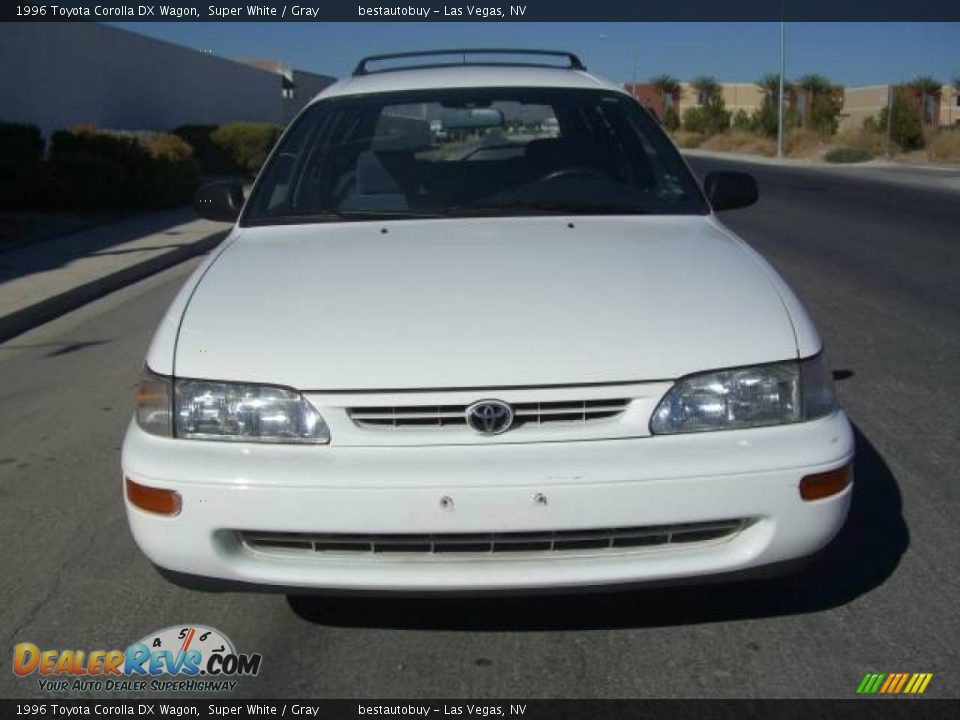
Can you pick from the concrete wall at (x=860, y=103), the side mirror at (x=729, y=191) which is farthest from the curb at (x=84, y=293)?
the concrete wall at (x=860, y=103)

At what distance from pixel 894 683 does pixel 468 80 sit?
10.3 ft

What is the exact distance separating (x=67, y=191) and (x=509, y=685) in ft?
50.3

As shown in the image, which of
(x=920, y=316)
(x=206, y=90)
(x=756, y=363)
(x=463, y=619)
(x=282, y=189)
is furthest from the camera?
(x=206, y=90)

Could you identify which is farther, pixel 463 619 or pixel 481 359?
pixel 463 619

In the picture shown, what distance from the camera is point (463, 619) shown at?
3.38 meters

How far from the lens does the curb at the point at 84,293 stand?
28.7 ft

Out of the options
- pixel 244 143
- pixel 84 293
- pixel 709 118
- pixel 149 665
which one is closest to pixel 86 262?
pixel 84 293

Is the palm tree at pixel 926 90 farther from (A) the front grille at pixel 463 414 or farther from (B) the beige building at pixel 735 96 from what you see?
(A) the front grille at pixel 463 414

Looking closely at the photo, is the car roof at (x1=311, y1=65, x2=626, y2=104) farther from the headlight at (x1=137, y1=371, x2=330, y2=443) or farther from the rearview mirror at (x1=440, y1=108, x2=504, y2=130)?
the headlight at (x1=137, y1=371, x2=330, y2=443)

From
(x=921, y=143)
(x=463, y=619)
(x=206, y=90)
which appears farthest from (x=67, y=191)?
(x=921, y=143)

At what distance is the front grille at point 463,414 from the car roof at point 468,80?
2.37 m

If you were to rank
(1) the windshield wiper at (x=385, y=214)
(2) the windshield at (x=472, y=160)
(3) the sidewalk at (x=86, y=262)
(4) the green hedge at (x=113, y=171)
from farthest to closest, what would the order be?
1. (4) the green hedge at (x=113, y=171)
2. (3) the sidewalk at (x=86, y=262)
3. (2) the windshield at (x=472, y=160)
4. (1) the windshield wiper at (x=385, y=214)

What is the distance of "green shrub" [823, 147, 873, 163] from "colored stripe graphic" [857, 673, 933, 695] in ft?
131
